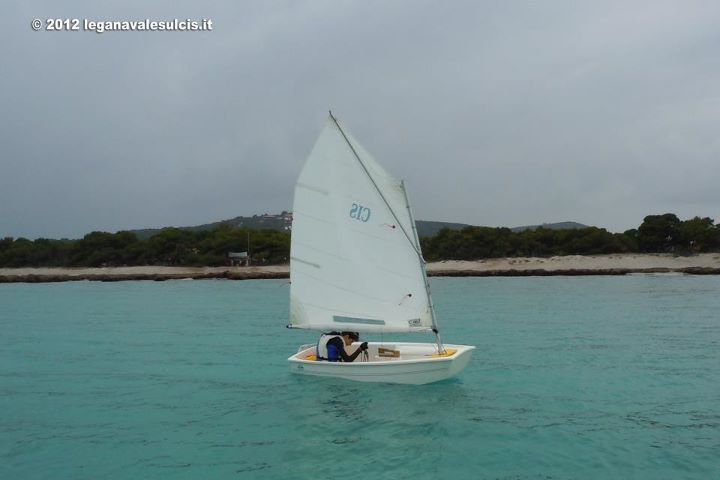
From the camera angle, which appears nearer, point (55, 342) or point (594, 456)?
point (594, 456)

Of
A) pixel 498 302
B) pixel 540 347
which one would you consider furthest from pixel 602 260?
pixel 540 347

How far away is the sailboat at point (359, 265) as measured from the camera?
655 inches

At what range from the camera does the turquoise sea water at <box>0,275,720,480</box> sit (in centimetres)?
1162

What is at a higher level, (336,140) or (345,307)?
(336,140)

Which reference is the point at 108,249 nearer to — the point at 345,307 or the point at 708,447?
the point at 345,307

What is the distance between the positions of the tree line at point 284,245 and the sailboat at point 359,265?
94109 millimetres

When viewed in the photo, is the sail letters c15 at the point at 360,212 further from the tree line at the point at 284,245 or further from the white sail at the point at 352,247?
the tree line at the point at 284,245

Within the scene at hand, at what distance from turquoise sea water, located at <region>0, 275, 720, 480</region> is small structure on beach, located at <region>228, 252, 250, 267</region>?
86.8 m

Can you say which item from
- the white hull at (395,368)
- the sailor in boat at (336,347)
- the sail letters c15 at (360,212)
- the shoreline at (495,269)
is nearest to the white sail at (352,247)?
the sail letters c15 at (360,212)

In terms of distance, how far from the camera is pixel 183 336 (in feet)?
103

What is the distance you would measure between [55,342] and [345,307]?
19578mm

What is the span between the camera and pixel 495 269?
99.8 m

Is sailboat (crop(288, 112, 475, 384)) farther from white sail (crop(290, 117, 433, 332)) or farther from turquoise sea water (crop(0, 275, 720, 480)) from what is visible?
turquoise sea water (crop(0, 275, 720, 480))

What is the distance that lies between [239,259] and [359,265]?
10464 cm
